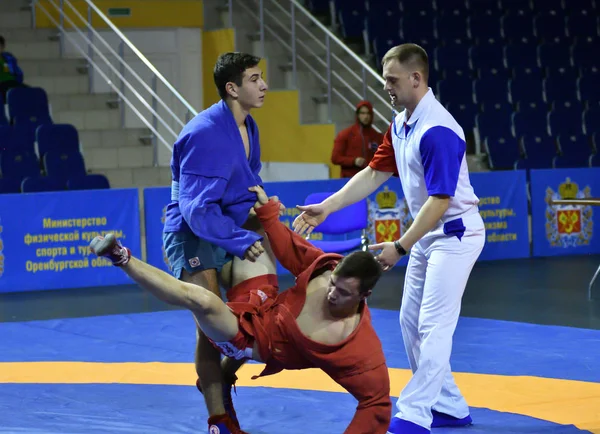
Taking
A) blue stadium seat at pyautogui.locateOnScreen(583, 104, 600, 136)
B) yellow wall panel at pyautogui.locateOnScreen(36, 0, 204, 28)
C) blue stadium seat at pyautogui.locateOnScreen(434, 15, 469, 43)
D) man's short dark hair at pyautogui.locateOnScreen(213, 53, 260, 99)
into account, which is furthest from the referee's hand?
yellow wall panel at pyautogui.locateOnScreen(36, 0, 204, 28)

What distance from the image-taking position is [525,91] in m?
13.9

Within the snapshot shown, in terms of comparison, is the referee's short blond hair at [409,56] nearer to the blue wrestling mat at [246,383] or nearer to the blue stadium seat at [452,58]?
the blue wrestling mat at [246,383]

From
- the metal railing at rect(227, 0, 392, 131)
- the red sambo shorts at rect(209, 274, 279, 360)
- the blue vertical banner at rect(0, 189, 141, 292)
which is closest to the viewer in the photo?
the red sambo shorts at rect(209, 274, 279, 360)

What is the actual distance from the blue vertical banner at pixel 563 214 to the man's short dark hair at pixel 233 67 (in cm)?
736

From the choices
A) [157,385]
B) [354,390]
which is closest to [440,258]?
[354,390]

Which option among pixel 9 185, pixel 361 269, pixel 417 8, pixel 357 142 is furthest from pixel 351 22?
pixel 361 269

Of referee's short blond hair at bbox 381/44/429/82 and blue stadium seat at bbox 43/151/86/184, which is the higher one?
referee's short blond hair at bbox 381/44/429/82

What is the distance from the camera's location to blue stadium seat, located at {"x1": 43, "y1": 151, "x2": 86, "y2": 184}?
10.6 m

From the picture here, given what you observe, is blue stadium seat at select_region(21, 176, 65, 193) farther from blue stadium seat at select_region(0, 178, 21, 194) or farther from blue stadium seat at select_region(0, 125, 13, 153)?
blue stadium seat at select_region(0, 125, 13, 153)

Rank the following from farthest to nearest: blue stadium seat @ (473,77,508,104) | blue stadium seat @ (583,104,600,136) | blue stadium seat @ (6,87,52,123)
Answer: blue stadium seat @ (583,104,600,136) → blue stadium seat @ (473,77,508,104) → blue stadium seat @ (6,87,52,123)

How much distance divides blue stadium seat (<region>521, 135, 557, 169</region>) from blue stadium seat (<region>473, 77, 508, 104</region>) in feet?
2.84

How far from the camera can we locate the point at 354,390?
12.9 ft

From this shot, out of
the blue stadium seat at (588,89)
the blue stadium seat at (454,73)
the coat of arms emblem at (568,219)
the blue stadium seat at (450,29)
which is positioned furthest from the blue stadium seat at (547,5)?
the coat of arms emblem at (568,219)

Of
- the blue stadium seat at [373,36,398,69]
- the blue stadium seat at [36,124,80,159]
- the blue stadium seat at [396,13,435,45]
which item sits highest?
the blue stadium seat at [396,13,435,45]
